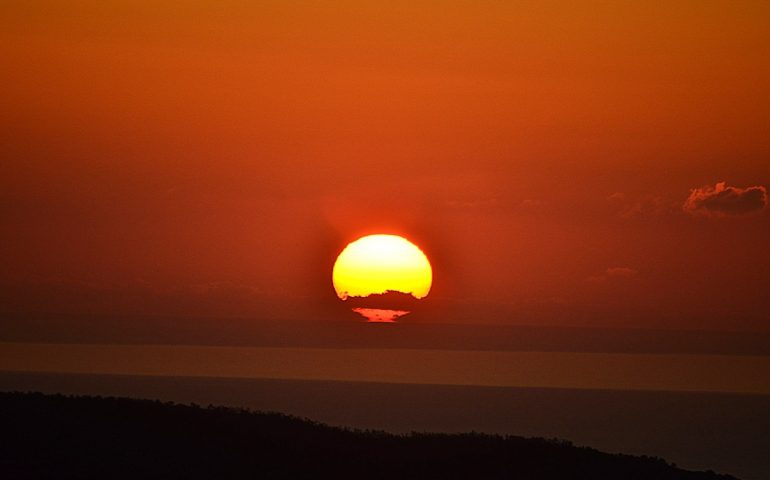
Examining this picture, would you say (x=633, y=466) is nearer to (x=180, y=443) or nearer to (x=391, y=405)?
(x=180, y=443)

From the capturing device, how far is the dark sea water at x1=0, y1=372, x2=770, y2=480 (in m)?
27.3

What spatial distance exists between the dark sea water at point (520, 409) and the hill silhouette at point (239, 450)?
15.4ft

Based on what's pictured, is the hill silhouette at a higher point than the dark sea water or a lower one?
lower

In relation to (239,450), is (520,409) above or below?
above

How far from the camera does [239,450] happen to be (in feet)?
57.6

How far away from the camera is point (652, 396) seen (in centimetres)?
4144

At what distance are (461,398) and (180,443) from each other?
69.9 ft

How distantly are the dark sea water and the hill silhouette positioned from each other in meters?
4.70

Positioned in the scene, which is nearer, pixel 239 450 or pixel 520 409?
pixel 239 450

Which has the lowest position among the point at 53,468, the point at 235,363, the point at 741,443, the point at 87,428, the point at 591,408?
the point at 53,468

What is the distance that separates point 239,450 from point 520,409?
64.4 ft

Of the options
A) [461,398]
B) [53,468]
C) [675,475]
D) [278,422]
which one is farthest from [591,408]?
[53,468]

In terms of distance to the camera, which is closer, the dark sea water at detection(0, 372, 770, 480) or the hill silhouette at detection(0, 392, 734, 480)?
the hill silhouette at detection(0, 392, 734, 480)

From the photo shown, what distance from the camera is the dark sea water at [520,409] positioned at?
27.3 metres
